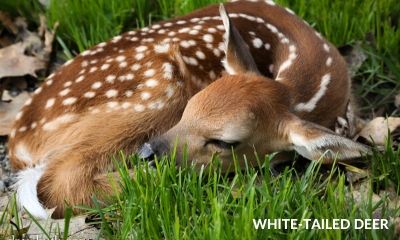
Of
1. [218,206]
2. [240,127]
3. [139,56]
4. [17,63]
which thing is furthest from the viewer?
[17,63]

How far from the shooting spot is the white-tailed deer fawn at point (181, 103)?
3.71 m

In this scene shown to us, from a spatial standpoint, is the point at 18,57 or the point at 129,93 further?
the point at 18,57

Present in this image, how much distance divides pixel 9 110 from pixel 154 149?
1.45 m

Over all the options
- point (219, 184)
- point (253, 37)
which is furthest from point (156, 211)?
point (253, 37)

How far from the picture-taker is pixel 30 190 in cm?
381

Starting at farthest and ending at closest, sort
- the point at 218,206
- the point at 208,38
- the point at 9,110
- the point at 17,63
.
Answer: the point at 17,63 < the point at 9,110 < the point at 208,38 < the point at 218,206

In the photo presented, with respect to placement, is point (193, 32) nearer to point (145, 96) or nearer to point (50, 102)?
point (145, 96)

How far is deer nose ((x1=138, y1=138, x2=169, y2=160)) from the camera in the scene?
3.61 m

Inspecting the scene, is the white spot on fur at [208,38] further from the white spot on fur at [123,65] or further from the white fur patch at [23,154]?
the white fur patch at [23,154]

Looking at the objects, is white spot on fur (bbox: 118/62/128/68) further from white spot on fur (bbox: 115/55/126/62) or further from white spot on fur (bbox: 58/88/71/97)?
white spot on fur (bbox: 58/88/71/97)

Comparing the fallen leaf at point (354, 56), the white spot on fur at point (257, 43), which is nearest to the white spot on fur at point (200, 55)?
the white spot on fur at point (257, 43)

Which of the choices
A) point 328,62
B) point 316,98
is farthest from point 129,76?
point 328,62

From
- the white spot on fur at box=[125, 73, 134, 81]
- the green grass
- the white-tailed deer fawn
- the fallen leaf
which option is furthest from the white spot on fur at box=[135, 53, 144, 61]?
the fallen leaf

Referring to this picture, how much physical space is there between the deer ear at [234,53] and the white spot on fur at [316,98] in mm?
297
